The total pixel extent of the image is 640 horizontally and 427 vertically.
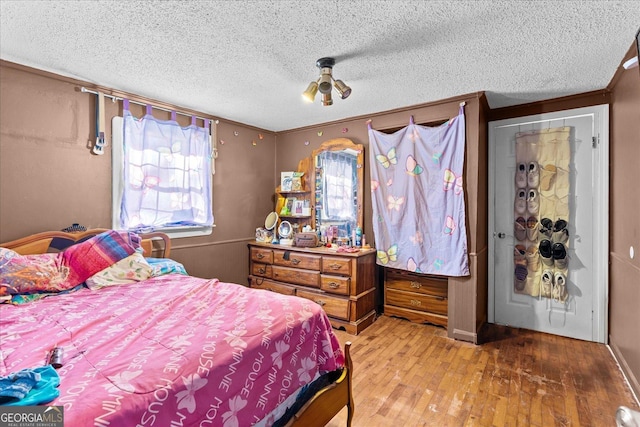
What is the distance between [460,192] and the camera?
3.01m

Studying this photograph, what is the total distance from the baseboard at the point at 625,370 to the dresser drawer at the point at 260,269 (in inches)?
132

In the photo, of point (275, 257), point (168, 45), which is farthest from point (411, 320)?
point (168, 45)

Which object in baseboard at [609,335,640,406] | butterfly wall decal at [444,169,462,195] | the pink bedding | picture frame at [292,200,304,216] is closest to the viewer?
the pink bedding

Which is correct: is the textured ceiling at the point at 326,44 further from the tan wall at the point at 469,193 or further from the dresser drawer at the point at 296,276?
the dresser drawer at the point at 296,276

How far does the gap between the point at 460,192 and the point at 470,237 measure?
0.46 metres

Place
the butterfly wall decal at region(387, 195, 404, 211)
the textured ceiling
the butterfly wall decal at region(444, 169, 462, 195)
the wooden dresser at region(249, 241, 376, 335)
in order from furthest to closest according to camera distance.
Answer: the butterfly wall decal at region(387, 195, 404, 211) → the wooden dresser at region(249, 241, 376, 335) → the butterfly wall decal at region(444, 169, 462, 195) → the textured ceiling

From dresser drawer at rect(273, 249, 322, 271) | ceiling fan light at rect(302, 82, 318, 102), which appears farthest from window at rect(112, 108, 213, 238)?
ceiling fan light at rect(302, 82, 318, 102)

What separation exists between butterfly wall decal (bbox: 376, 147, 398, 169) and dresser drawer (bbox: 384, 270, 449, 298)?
1.27 m

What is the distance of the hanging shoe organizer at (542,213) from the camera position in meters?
3.06

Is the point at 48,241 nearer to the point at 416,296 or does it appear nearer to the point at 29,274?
the point at 29,274

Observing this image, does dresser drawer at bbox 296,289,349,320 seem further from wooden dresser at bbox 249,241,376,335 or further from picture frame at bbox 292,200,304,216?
picture frame at bbox 292,200,304,216

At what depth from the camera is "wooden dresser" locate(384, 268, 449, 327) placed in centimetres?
330

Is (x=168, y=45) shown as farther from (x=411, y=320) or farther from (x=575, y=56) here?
(x=411, y=320)

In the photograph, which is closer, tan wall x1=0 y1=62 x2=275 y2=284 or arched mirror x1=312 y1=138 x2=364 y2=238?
tan wall x1=0 y1=62 x2=275 y2=284
